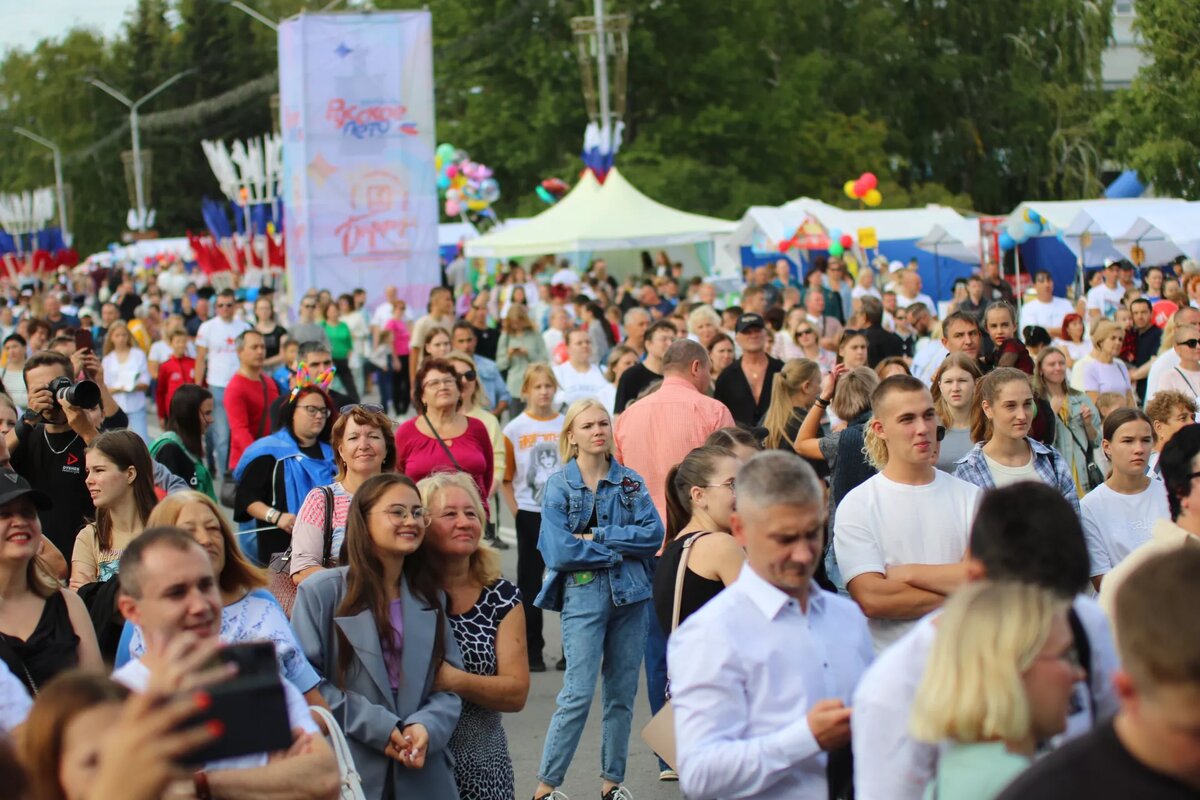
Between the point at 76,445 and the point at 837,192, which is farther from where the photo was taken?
the point at 837,192

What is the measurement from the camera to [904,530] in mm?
5457

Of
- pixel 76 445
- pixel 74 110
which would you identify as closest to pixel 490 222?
pixel 76 445

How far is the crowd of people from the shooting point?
3.00 m

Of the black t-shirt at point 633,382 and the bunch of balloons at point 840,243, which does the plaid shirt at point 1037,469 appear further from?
the bunch of balloons at point 840,243

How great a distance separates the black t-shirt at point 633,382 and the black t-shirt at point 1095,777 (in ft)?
28.2

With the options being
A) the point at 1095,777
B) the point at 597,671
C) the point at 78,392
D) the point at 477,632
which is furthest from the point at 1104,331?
the point at 1095,777

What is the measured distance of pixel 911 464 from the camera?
553 cm

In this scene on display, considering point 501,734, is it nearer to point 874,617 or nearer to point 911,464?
point 874,617

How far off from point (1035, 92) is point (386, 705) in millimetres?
56641

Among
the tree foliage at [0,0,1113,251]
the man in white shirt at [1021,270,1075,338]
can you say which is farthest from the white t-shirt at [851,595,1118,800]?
the tree foliage at [0,0,1113,251]

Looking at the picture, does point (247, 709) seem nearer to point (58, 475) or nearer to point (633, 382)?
point (58, 475)

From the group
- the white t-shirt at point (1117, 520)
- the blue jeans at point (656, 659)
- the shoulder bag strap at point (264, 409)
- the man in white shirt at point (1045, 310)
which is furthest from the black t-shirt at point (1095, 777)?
the man in white shirt at point (1045, 310)

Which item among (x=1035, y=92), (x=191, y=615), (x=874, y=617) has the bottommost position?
(x=874, y=617)

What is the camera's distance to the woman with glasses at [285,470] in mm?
8148
